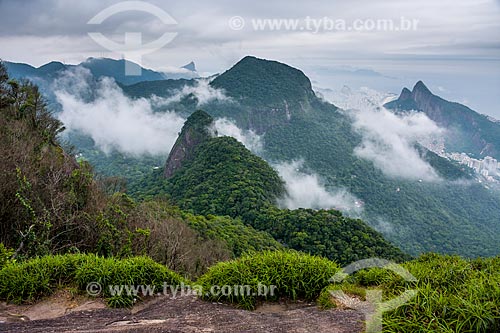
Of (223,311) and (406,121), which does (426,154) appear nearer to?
(406,121)

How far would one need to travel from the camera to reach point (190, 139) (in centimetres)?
5528

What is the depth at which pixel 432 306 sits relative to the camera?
2.82 metres

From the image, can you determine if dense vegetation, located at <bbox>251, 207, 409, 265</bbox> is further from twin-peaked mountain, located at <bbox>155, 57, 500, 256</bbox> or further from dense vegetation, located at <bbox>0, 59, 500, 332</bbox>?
twin-peaked mountain, located at <bbox>155, 57, 500, 256</bbox>

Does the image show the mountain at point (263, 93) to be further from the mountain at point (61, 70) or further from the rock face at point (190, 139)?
the mountain at point (61, 70)

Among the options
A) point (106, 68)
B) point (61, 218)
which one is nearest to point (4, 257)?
point (61, 218)

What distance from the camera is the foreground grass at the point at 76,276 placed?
13.8 ft

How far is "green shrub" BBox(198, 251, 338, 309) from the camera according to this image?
4074 millimetres

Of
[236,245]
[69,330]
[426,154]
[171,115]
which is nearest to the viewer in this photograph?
[69,330]

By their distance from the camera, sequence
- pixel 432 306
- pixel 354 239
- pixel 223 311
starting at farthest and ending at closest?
1. pixel 354 239
2. pixel 223 311
3. pixel 432 306

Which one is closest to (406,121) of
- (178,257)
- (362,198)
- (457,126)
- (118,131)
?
(457,126)

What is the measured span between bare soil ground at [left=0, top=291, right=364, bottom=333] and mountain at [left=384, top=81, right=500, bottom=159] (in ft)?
578

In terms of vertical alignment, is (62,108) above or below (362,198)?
above

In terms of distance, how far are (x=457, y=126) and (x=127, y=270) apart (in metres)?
186

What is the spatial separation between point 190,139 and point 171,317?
173ft
